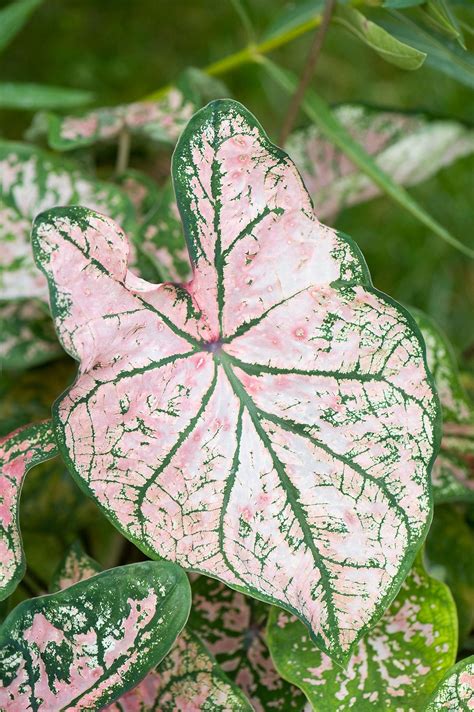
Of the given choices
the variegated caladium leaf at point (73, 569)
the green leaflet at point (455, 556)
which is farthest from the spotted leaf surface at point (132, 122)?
the green leaflet at point (455, 556)

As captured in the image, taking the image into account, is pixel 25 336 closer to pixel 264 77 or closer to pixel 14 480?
pixel 14 480

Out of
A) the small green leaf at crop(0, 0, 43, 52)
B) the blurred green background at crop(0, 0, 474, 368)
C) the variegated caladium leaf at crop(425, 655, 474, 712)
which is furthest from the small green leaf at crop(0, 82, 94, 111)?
the variegated caladium leaf at crop(425, 655, 474, 712)

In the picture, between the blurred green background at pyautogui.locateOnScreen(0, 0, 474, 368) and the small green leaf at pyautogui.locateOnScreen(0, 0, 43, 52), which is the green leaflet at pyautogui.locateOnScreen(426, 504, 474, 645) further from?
the small green leaf at pyautogui.locateOnScreen(0, 0, 43, 52)

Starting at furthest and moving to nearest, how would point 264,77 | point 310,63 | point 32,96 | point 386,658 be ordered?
point 264,77 → point 32,96 → point 310,63 → point 386,658

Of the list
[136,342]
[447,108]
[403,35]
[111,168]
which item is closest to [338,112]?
[403,35]

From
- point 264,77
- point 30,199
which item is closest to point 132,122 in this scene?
point 30,199

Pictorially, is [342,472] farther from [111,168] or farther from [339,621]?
[111,168]
